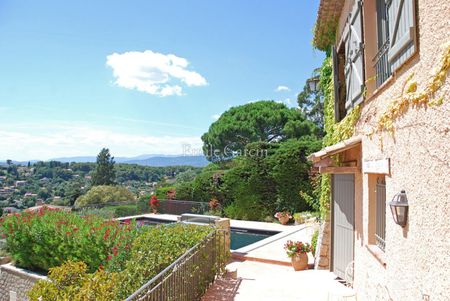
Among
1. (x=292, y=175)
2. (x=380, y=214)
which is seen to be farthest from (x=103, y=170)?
(x=380, y=214)

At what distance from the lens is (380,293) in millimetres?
4660

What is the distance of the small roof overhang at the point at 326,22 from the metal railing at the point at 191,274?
227 inches

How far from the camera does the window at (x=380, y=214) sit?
5.18 m

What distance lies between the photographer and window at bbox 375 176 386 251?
518 centimetres

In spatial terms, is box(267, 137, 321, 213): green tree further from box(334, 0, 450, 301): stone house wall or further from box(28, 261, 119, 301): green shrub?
box(28, 261, 119, 301): green shrub

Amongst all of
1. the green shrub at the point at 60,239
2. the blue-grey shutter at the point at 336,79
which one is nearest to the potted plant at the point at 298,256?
the blue-grey shutter at the point at 336,79

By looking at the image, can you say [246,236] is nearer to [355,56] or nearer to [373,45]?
[355,56]

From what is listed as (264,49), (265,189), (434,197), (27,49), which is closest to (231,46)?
(264,49)

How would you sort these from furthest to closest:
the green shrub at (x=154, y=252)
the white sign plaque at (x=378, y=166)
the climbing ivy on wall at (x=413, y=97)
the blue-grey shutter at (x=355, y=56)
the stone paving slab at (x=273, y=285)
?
the stone paving slab at (x=273, y=285)
the green shrub at (x=154, y=252)
the blue-grey shutter at (x=355, y=56)
the white sign plaque at (x=378, y=166)
the climbing ivy on wall at (x=413, y=97)

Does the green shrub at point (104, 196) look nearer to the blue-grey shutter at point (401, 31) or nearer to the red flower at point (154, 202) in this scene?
the red flower at point (154, 202)

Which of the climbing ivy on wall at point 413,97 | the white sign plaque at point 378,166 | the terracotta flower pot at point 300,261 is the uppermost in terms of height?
the climbing ivy on wall at point 413,97

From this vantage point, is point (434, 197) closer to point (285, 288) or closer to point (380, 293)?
point (380, 293)

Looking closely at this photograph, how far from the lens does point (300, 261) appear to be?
9.22 m

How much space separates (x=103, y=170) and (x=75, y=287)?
152ft
